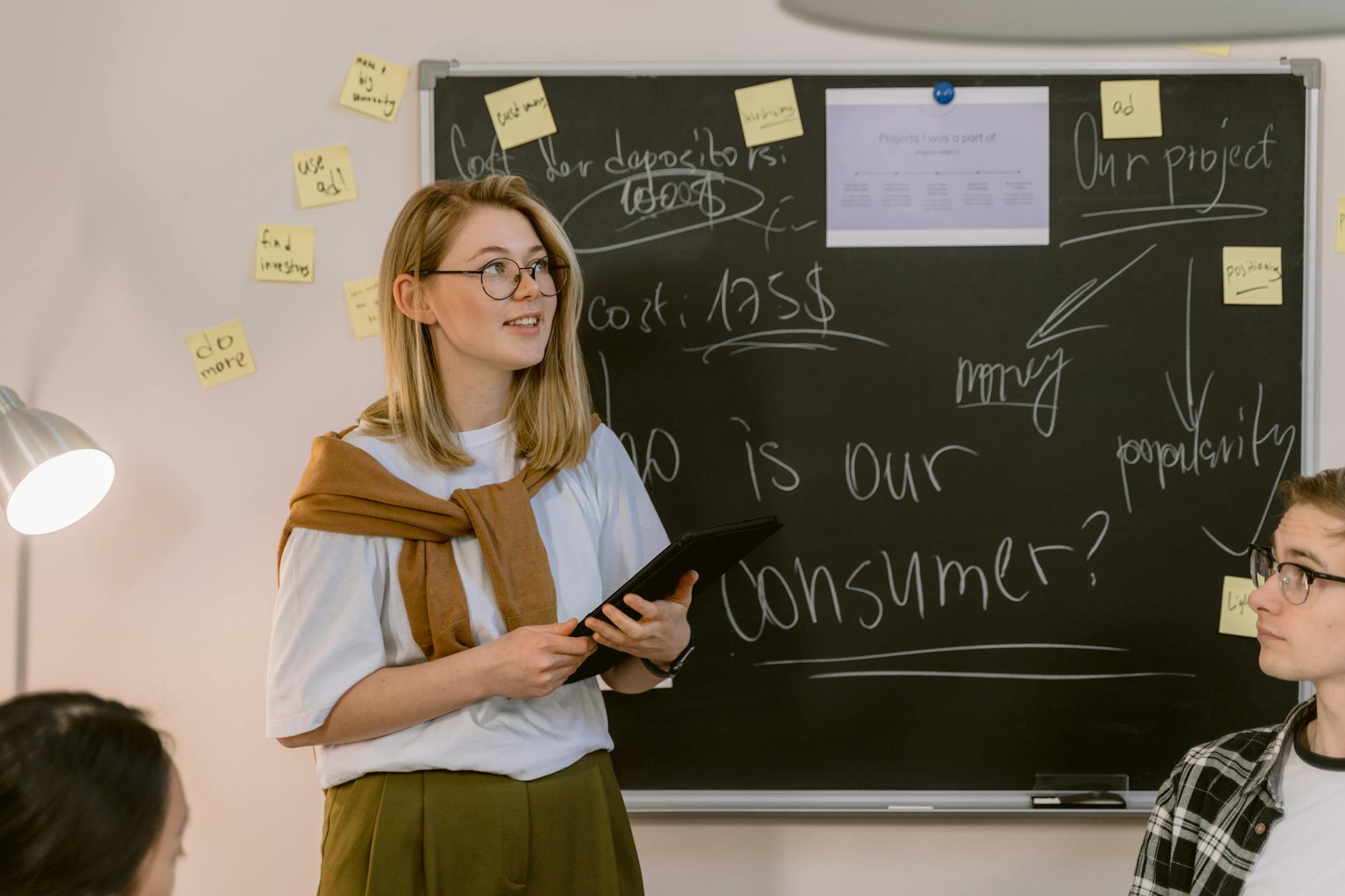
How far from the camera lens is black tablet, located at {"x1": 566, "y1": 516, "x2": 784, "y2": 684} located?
135 cm

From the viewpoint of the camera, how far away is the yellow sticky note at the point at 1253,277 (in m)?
1.98

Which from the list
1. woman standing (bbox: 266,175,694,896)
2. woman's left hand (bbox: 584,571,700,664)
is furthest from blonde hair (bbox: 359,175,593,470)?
woman's left hand (bbox: 584,571,700,664)

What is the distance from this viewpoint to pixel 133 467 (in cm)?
205

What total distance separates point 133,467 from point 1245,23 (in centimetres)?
200

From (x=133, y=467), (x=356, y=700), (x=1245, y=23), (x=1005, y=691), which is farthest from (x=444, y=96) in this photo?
(x=1245, y=23)

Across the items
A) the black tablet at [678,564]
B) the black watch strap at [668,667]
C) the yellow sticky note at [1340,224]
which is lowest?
the black watch strap at [668,667]

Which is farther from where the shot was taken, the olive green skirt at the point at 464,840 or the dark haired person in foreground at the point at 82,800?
the olive green skirt at the point at 464,840

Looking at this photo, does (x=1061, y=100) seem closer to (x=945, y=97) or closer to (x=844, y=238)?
(x=945, y=97)

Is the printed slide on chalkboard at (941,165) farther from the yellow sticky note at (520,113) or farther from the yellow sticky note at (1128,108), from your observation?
the yellow sticky note at (520,113)

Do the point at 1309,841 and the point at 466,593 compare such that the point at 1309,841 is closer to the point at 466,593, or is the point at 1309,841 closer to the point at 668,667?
the point at 668,667

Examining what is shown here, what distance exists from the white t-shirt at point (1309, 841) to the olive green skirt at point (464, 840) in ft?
2.87

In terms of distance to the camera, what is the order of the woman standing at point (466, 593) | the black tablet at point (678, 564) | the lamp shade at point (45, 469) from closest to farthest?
1. the black tablet at point (678, 564)
2. the woman standing at point (466, 593)
3. the lamp shade at point (45, 469)

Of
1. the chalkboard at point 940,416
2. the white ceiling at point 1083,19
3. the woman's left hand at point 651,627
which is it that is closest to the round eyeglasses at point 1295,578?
the chalkboard at point 940,416

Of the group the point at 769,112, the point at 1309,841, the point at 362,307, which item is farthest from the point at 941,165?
the point at 1309,841
